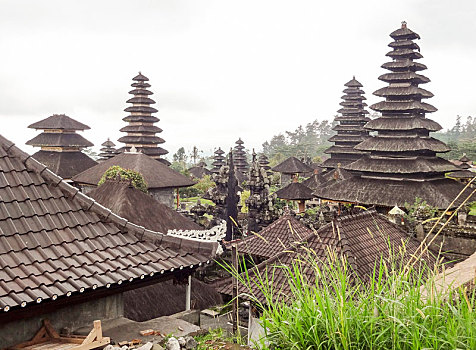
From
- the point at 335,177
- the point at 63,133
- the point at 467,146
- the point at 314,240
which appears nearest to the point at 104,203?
the point at 314,240

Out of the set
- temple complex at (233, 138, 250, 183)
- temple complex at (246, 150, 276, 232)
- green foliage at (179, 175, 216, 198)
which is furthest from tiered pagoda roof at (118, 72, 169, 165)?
temple complex at (246, 150, 276, 232)

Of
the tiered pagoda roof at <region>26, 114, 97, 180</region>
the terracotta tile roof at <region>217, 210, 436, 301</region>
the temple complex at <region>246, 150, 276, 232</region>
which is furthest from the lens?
the tiered pagoda roof at <region>26, 114, 97, 180</region>

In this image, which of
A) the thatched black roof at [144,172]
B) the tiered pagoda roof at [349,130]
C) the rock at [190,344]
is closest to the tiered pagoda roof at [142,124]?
the thatched black roof at [144,172]

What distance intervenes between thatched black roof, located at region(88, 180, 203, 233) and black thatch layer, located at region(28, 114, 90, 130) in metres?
22.1

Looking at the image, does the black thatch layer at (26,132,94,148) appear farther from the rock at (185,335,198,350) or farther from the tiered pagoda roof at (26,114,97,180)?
the rock at (185,335,198,350)

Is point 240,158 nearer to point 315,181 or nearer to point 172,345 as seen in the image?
point 315,181

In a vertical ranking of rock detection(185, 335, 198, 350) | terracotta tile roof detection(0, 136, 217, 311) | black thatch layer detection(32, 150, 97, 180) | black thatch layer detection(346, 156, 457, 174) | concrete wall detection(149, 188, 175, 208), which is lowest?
rock detection(185, 335, 198, 350)

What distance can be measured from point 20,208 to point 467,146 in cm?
4977

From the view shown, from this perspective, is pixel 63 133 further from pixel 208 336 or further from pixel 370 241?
pixel 208 336

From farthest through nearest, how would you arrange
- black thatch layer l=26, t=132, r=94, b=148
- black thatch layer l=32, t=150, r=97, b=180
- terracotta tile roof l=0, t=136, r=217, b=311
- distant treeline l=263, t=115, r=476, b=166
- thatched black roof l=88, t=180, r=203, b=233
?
distant treeline l=263, t=115, r=476, b=166 → black thatch layer l=26, t=132, r=94, b=148 → black thatch layer l=32, t=150, r=97, b=180 → thatched black roof l=88, t=180, r=203, b=233 → terracotta tile roof l=0, t=136, r=217, b=311

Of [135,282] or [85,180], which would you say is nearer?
[135,282]

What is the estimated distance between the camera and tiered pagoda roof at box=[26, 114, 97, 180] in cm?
3041

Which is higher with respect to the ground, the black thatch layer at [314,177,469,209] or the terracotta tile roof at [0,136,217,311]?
the black thatch layer at [314,177,469,209]

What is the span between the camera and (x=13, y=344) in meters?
4.41
